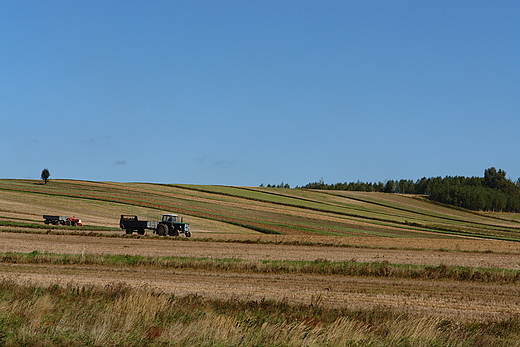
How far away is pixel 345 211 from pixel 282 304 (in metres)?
86.2

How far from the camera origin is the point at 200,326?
12109mm

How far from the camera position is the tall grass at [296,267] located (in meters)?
27.5

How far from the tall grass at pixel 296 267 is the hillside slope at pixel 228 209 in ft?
95.4

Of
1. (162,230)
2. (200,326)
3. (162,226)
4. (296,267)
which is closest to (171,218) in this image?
(162,226)

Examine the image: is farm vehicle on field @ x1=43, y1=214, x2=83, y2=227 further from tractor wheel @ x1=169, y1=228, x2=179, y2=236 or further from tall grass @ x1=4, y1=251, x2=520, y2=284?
tall grass @ x1=4, y1=251, x2=520, y2=284

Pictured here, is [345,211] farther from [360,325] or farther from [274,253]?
[360,325]

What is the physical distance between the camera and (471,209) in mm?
148250

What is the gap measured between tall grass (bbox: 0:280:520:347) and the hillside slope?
147 feet

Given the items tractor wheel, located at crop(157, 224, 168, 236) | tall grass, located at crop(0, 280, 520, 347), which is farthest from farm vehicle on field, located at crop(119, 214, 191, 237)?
tall grass, located at crop(0, 280, 520, 347)

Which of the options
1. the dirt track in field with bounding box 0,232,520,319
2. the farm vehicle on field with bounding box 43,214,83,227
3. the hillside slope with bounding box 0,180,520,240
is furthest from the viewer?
the hillside slope with bounding box 0,180,520,240

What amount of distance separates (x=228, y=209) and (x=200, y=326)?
2887 inches

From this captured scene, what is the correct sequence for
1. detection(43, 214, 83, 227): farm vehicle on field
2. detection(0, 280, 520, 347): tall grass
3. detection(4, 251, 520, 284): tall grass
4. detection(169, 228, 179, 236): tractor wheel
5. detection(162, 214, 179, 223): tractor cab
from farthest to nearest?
1. detection(43, 214, 83, 227): farm vehicle on field
2. detection(162, 214, 179, 223): tractor cab
3. detection(169, 228, 179, 236): tractor wheel
4. detection(4, 251, 520, 284): tall grass
5. detection(0, 280, 520, 347): tall grass

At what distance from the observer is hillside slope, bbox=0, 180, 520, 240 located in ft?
227

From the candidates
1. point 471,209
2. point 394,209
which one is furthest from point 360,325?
point 471,209
